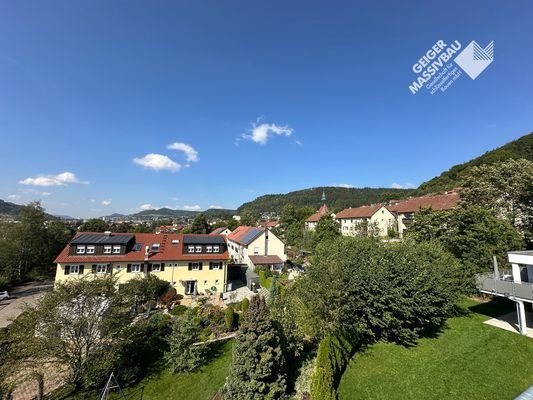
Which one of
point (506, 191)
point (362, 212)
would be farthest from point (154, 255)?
point (362, 212)

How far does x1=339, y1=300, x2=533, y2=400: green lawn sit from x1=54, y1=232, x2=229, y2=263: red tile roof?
21318mm

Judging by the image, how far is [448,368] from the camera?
1272cm

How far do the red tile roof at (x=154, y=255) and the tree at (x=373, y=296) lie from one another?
1783 cm

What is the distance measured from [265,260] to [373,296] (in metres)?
24.8

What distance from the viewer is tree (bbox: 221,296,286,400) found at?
1002 cm

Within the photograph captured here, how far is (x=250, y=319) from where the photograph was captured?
1060 cm

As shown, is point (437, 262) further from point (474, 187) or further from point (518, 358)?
point (474, 187)

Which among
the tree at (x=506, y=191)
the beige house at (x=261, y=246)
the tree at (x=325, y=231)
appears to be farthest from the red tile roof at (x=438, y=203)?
the beige house at (x=261, y=246)

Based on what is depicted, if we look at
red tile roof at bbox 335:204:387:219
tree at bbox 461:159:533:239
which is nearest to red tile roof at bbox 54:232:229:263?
tree at bbox 461:159:533:239

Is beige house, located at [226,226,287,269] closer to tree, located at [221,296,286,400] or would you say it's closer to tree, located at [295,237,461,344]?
tree, located at [295,237,461,344]

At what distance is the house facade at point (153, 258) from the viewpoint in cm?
2758

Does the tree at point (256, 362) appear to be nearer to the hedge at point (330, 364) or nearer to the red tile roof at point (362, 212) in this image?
the hedge at point (330, 364)

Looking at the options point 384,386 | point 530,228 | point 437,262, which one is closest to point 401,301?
point 384,386

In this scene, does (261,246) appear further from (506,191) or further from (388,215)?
(388,215)
